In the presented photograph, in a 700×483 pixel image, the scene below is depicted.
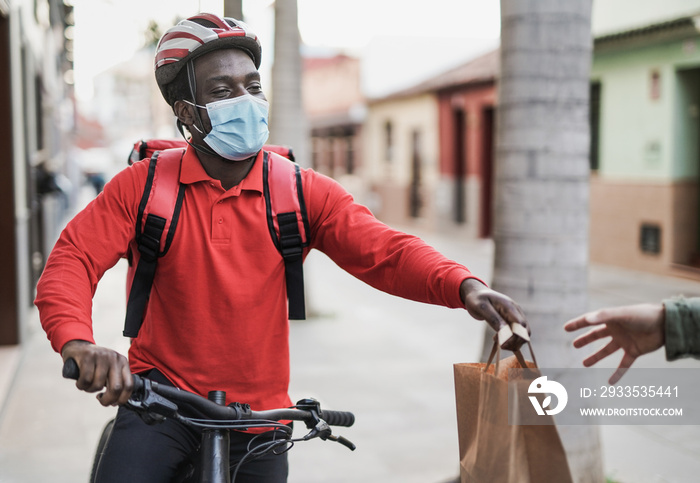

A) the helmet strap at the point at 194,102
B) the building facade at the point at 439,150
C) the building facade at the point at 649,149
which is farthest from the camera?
the building facade at the point at 439,150

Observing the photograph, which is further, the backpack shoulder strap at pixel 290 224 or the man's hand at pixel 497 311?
the backpack shoulder strap at pixel 290 224

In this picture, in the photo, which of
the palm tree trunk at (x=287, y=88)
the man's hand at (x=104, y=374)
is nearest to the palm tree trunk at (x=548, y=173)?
the man's hand at (x=104, y=374)

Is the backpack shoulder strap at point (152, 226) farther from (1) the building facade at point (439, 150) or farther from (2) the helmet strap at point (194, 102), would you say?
A: (1) the building facade at point (439, 150)

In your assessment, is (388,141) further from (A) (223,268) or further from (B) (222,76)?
(A) (223,268)

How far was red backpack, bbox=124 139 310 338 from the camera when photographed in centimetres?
Answer: 219

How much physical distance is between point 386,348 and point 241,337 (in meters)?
6.02

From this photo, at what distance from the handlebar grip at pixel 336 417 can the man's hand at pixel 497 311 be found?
57 centimetres

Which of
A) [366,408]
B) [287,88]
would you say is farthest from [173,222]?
[287,88]

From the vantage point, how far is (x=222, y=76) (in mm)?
2301

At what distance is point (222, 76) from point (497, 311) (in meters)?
1.04

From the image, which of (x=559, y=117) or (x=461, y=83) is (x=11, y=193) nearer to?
(x=559, y=117)

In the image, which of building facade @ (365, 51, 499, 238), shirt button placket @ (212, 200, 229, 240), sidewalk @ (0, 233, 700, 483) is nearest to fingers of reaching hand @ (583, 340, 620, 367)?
shirt button placket @ (212, 200, 229, 240)

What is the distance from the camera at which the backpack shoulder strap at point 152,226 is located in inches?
85.8

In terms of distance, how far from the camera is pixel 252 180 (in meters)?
2.30
